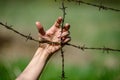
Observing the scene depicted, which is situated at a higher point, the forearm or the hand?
the hand

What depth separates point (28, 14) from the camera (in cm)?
942

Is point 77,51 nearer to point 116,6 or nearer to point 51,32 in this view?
point 116,6

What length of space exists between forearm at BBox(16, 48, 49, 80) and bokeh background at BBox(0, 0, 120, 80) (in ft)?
6.51

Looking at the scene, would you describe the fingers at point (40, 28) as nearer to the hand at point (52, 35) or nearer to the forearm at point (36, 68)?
the hand at point (52, 35)

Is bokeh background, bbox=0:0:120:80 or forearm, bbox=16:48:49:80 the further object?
bokeh background, bbox=0:0:120:80

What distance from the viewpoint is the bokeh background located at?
623 cm

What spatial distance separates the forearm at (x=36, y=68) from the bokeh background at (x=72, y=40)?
78.1 inches

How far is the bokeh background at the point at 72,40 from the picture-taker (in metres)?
6.23

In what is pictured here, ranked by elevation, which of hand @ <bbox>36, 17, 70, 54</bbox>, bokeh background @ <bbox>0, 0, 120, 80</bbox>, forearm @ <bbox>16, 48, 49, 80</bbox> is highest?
bokeh background @ <bbox>0, 0, 120, 80</bbox>

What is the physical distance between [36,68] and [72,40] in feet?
16.2

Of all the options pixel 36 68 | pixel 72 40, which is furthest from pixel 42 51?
pixel 72 40

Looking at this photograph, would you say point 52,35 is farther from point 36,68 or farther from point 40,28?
point 36,68

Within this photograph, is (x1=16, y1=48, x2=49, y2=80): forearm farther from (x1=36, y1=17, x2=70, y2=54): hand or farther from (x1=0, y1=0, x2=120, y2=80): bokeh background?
(x1=0, y1=0, x2=120, y2=80): bokeh background

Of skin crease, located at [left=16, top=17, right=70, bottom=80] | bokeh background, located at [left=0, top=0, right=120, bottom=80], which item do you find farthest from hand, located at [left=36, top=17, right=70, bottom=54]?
bokeh background, located at [left=0, top=0, right=120, bottom=80]
